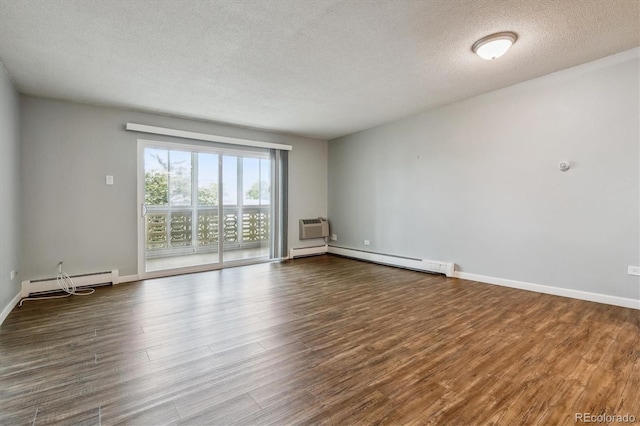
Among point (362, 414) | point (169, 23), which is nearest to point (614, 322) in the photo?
point (362, 414)

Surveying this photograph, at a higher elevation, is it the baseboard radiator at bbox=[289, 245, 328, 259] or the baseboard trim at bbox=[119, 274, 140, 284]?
the baseboard radiator at bbox=[289, 245, 328, 259]

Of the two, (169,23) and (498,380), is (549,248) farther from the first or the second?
(169,23)

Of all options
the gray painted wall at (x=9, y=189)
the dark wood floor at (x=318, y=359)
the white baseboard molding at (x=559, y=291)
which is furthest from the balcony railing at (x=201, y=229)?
the white baseboard molding at (x=559, y=291)

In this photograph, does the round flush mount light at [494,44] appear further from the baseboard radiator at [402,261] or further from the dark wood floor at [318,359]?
the baseboard radiator at [402,261]

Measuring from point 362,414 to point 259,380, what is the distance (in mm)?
705

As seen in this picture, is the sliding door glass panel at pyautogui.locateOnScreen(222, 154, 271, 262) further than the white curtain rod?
Yes

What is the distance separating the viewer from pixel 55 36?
251 centimetres

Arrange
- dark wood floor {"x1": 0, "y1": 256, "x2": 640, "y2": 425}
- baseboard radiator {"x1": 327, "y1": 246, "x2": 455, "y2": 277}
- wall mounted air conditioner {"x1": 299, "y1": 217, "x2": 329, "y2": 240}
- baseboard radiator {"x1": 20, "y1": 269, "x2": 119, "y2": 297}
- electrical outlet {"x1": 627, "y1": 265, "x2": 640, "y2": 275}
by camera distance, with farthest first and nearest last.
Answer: wall mounted air conditioner {"x1": 299, "y1": 217, "x2": 329, "y2": 240} → baseboard radiator {"x1": 327, "y1": 246, "x2": 455, "y2": 277} → baseboard radiator {"x1": 20, "y1": 269, "x2": 119, "y2": 297} → electrical outlet {"x1": 627, "y1": 265, "x2": 640, "y2": 275} → dark wood floor {"x1": 0, "y1": 256, "x2": 640, "y2": 425}

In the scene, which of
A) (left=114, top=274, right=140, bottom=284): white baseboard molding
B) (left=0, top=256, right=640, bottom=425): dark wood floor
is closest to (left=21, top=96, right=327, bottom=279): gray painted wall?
(left=114, top=274, right=140, bottom=284): white baseboard molding

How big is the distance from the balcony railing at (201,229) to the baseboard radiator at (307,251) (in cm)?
64

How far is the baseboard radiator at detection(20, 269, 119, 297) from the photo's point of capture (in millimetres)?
3689

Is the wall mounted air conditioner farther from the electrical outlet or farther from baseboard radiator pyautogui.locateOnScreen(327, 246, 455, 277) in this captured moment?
the electrical outlet

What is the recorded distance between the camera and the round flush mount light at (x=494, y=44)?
2.61 meters

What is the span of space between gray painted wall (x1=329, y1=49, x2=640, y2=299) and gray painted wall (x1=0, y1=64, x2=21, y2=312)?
5264 mm
